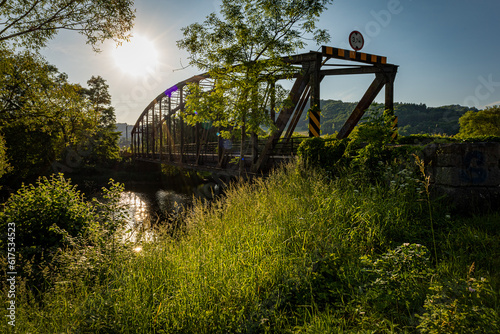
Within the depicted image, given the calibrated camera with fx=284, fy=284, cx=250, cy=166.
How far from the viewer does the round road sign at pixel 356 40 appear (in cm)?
879

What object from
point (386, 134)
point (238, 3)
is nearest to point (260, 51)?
point (238, 3)

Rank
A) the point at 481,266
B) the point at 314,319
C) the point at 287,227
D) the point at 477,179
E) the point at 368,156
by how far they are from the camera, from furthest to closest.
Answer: the point at 368,156 → the point at 477,179 → the point at 287,227 → the point at 481,266 → the point at 314,319

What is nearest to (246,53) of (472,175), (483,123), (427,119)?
(472,175)

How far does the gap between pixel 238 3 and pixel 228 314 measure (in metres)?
8.92

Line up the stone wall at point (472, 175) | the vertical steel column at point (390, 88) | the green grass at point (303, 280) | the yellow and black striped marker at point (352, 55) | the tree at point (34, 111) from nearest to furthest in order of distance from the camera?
the green grass at point (303, 280)
the stone wall at point (472, 175)
the yellow and black striped marker at point (352, 55)
the vertical steel column at point (390, 88)
the tree at point (34, 111)

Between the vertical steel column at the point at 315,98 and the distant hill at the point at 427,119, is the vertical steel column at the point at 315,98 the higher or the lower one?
the lower one

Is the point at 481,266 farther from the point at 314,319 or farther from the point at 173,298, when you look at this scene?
the point at 173,298

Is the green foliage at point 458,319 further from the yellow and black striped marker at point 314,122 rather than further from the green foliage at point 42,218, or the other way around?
the yellow and black striped marker at point 314,122

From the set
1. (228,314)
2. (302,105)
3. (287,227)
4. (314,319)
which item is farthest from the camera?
(302,105)

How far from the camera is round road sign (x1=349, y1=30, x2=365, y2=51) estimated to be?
28.8 feet

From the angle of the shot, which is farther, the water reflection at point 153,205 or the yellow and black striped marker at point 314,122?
the water reflection at point 153,205

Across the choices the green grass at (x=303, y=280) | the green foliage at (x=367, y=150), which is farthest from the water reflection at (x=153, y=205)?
the green grass at (x=303, y=280)

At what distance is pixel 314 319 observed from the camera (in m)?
2.27

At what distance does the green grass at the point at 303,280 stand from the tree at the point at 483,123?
111 ft
